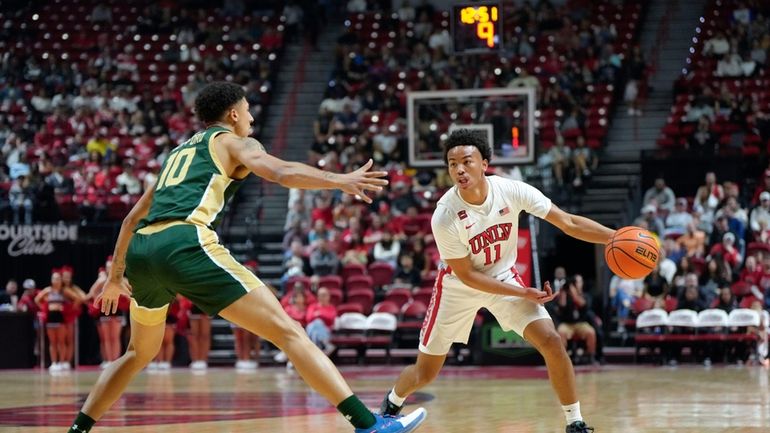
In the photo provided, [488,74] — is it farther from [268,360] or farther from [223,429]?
[223,429]

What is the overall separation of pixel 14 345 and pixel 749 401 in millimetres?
12098

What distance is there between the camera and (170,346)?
704 inches

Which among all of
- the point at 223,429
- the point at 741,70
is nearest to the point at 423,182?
the point at 741,70

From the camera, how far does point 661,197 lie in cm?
1906

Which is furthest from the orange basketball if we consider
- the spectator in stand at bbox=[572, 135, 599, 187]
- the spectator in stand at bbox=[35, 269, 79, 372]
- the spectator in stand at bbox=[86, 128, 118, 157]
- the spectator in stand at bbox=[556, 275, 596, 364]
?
the spectator in stand at bbox=[86, 128, 118, 157]

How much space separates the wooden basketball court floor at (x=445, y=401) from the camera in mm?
8438

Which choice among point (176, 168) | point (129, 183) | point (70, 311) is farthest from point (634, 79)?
point (176, 168)

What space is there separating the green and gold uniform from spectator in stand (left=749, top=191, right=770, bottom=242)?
12.9 metres

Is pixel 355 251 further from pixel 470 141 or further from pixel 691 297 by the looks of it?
pixel 470 141

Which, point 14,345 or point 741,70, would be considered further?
point 741,70

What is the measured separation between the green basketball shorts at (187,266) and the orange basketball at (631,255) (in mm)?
2279

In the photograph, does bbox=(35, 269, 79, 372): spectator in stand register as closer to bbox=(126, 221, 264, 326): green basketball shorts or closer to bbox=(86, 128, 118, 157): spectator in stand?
bbox=(86, 128, 118, 157): spectator in stand

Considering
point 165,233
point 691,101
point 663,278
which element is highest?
point 691,101

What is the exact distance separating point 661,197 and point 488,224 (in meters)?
12.5
